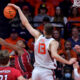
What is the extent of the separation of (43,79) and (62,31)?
3.82m

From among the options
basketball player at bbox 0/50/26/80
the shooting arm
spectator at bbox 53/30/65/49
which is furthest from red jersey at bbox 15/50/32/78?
basketball player at bbox 0/50/26/80

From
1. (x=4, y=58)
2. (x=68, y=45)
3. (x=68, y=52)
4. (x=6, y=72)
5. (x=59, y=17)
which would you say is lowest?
(x=68, y=52)

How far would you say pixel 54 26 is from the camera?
10.4m

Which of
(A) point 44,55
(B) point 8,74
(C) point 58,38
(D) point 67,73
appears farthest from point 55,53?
(C) point 58,38

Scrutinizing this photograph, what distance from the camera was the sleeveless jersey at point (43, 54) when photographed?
6.68 m

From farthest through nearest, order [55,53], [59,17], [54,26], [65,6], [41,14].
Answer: [65,6] < [41,14] < [59,17] < [54,26] < [55,53]

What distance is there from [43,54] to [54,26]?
3796 mm

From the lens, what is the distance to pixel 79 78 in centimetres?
616

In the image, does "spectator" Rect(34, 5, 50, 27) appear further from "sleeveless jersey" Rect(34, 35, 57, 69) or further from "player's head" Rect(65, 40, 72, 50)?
"sleeveless jersey" Rect(34, 35, 57, 69)

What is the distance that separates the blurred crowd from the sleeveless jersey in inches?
85.9

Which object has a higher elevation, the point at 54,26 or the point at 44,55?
the point at 54,26

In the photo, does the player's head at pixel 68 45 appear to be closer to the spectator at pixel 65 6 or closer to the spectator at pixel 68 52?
the spectator at pixel 68 52

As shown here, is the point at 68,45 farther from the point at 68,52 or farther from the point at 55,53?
the point at 55,53

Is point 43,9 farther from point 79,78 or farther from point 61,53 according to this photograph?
point 79,78
